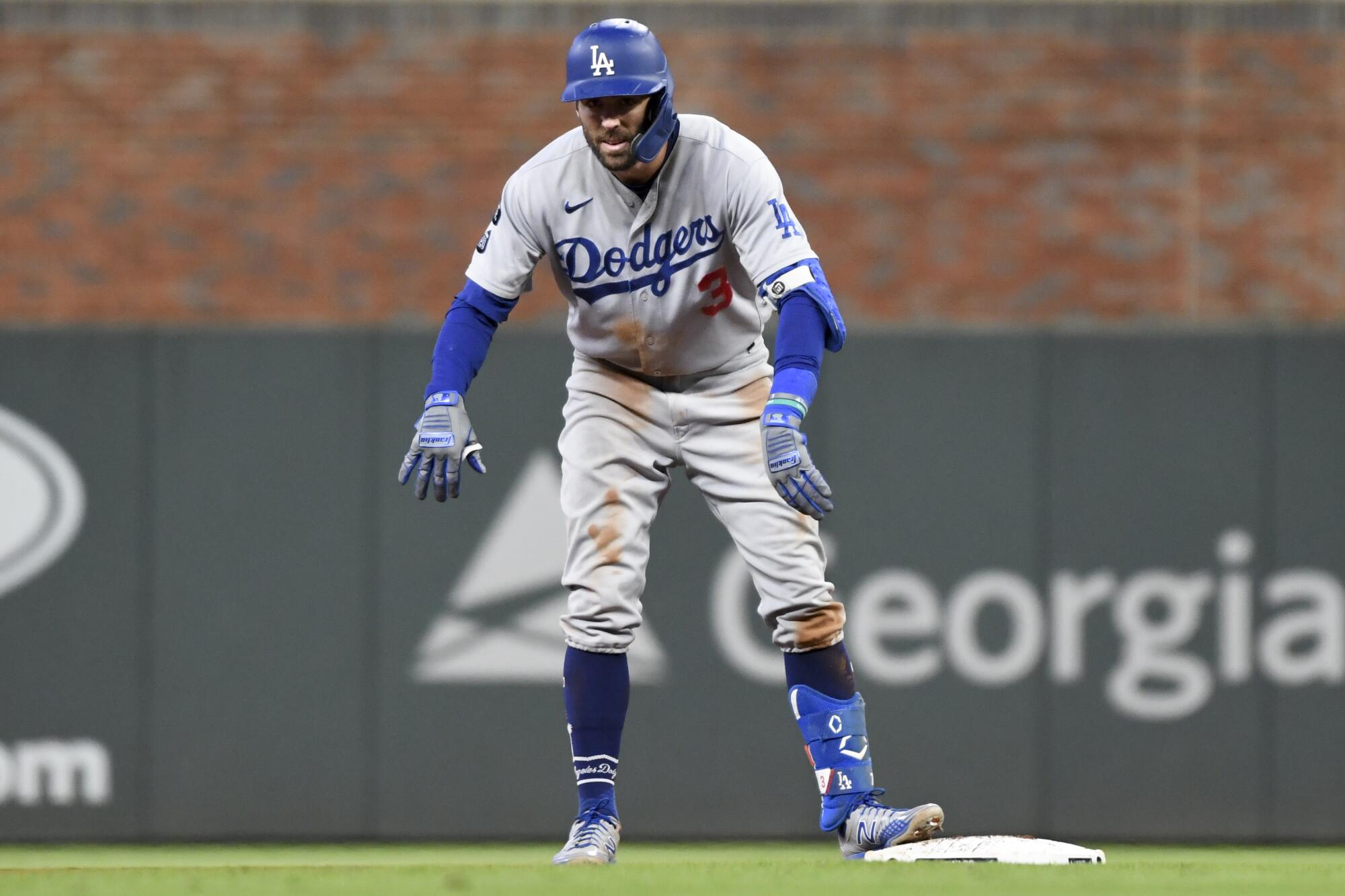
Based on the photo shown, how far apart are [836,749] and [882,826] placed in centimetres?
25

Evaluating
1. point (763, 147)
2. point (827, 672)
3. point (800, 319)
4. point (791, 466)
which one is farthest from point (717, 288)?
point (763, 147)

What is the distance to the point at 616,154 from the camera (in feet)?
16.2

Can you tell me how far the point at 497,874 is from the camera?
440 cm

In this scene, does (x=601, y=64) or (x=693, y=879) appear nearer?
(x=693, y=879)

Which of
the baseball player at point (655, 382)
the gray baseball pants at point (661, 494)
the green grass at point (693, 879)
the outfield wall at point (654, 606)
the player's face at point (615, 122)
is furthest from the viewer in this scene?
the outfield wall at point (654, 606)

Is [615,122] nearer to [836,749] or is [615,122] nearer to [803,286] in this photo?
[803,286]

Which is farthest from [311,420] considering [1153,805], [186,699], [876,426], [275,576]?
[1153,805]

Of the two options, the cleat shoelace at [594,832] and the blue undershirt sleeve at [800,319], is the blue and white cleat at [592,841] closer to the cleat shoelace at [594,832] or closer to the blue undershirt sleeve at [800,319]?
the cleat shoelace at [594,832]

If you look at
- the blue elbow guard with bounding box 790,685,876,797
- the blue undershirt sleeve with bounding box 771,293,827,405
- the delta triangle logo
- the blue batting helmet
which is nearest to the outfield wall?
the delta triangle logo

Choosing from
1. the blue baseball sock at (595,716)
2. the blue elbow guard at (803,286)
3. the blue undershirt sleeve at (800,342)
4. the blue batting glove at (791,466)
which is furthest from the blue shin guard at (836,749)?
the blue elbow guard at (803,286)

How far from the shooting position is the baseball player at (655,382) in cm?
499

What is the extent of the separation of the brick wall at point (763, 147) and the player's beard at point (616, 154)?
5829 mm

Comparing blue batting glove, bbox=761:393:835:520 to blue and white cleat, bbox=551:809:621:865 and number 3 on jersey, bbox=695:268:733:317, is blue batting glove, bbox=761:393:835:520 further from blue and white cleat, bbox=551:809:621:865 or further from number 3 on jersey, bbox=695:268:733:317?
blue and white cleat, bbox=551:809:621:865

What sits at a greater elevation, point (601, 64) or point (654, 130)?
point (601, 64)
